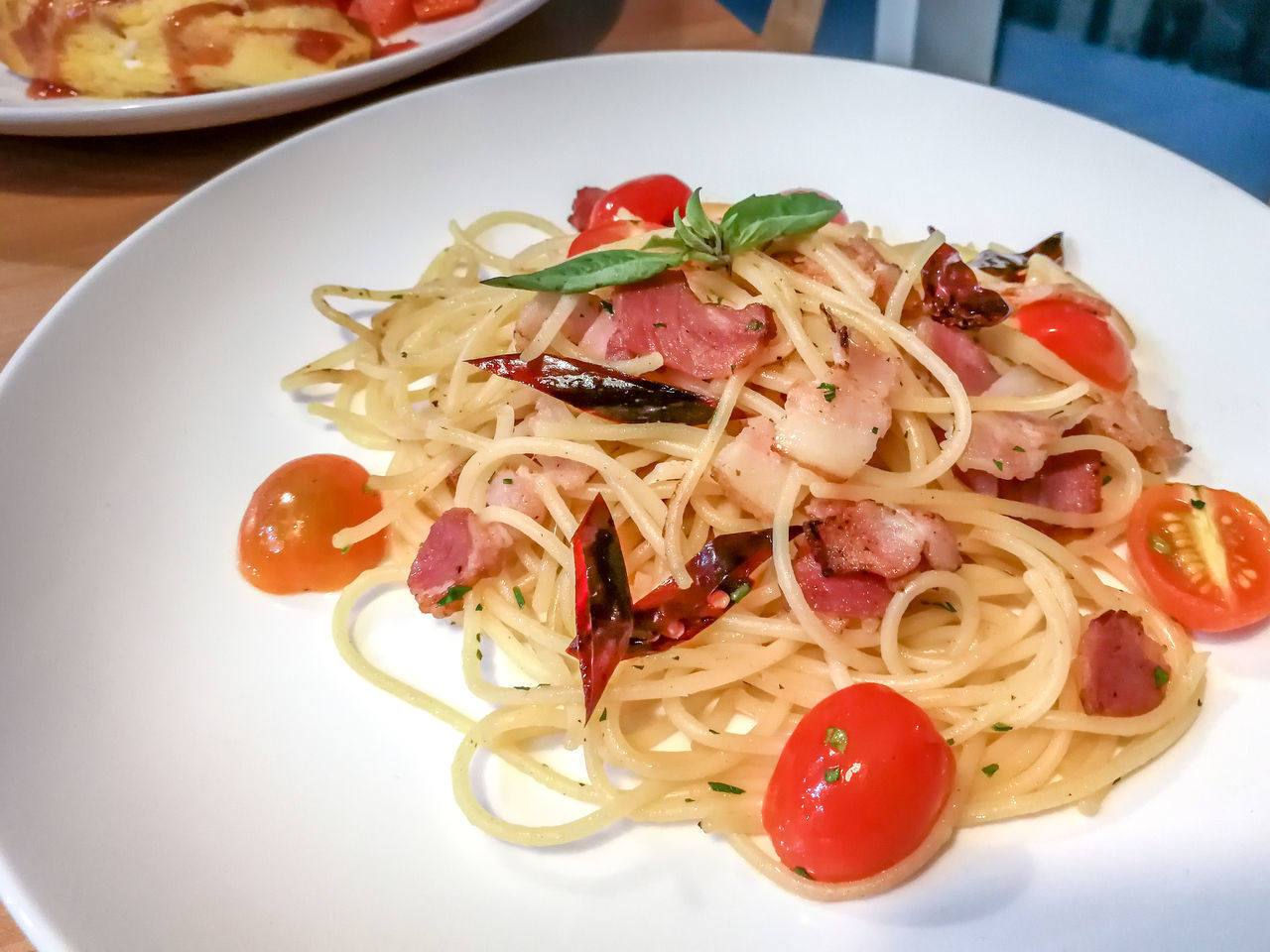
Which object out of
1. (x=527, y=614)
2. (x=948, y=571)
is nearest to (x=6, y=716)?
(x=527, y=614)

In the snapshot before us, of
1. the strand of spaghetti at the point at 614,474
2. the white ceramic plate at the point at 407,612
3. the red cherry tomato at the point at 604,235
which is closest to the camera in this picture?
the white ceramic plate at the point at 407,612

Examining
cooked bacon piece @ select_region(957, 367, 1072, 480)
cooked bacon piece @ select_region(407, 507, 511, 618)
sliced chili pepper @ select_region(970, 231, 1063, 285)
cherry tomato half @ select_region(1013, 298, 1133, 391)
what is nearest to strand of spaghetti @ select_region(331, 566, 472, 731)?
cooked bacon piece @ select_region(407, 507, 511, 618)

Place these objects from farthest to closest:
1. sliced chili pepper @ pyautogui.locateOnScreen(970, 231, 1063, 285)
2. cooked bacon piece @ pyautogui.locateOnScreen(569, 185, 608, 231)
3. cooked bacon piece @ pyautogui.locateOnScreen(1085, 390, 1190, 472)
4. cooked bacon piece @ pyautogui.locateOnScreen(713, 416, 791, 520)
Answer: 1. cooked bacon piece @ pyautogui.locateOnScreen(569, 185, 608, 231)
2. sliced chili pepper @ pyautogui.locateOnScreen(970, 231, 1063, 285)
3. cooked bacon piece @ pyautogui.locateOnScreen(1085, 390, 1190, 472)
4. cooked bacon piece @ pyautogui.locateOnScreen(713, 416, 791, 520)

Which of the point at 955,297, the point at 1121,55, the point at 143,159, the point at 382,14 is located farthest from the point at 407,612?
the point at 1121,55

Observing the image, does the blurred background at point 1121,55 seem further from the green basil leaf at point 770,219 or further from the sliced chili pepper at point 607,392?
the sliced chili pepper at point 607,392

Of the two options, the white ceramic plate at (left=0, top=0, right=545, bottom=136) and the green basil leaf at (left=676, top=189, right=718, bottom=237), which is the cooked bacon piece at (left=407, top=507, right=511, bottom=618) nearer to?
the green basil leaf at (left=676, top=189, right=718, bottom=237)

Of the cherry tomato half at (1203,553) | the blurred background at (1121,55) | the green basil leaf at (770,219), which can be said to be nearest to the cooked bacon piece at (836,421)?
the green basil leaf at (770,219)
